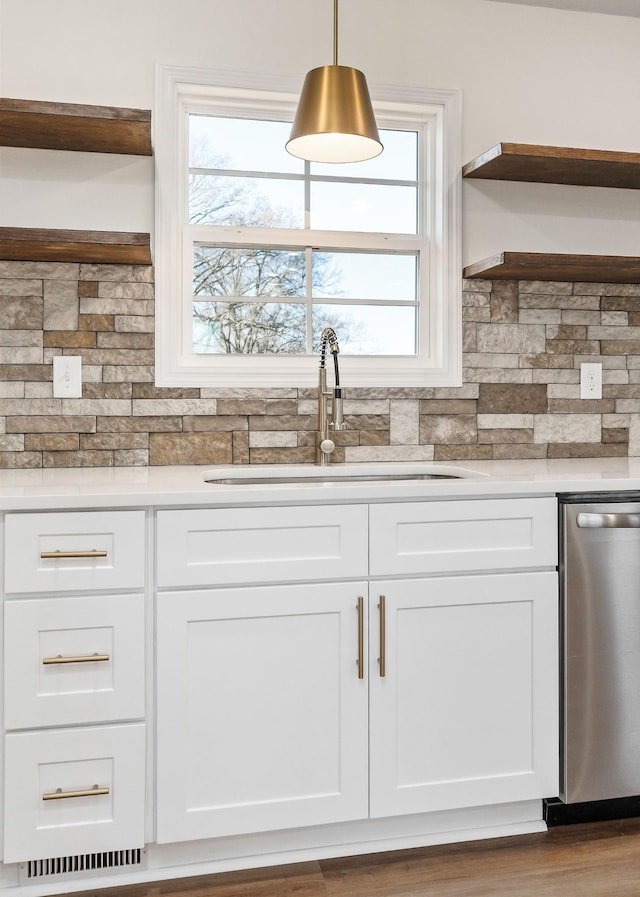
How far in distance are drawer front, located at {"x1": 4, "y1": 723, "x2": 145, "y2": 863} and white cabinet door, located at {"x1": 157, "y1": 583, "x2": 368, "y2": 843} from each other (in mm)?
68

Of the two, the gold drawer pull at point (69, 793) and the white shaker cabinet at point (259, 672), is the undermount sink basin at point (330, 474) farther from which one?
the gold drawer pull at point (69, 793)

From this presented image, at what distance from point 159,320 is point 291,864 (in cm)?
154

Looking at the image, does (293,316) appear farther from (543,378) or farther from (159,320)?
(543,378)

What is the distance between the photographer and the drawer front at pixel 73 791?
1636 millimetres

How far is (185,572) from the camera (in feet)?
5.57

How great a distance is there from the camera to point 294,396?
243 cm

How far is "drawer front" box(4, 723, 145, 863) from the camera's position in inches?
64.4

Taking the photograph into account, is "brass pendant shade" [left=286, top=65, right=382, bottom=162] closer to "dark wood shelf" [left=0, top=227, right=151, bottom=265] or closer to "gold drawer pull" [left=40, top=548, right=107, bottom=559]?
"dark wood shelf" [left=0, top=227, right=151, bottom=265]

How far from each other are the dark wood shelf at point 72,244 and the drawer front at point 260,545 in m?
0.80

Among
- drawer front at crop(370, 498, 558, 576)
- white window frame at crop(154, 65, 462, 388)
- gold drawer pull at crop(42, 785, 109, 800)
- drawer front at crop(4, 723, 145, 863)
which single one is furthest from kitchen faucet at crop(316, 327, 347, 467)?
Result: gold drawer pull at crop(42, 785, 109, 800)

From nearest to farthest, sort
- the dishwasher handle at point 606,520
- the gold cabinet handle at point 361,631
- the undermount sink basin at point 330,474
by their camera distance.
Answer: the gold cabinet handle at point 361,631 → the dishwasher handle at point 606,520 → the undermount sink basin at point 330,474

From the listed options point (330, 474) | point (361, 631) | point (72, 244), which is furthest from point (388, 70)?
point (361, 631)

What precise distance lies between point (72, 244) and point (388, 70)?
3.94 feet

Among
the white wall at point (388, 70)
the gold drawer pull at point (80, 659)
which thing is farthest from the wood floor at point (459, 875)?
the white wall at point (388, 70)
